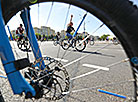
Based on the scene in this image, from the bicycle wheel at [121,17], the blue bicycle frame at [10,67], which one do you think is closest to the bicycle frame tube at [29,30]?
the blue bicycle frame at [10,67]

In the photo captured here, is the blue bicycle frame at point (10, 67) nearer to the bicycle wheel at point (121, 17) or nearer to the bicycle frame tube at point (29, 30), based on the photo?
the bicycle frame tube at point (29, 30)

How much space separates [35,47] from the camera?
44.7 inches

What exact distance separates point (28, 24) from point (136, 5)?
0.98 metres

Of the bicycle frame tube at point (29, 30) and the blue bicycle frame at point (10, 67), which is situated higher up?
the bicycle frame tube at point (29, 30)

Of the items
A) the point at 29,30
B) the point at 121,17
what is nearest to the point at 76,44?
the point at 29,30

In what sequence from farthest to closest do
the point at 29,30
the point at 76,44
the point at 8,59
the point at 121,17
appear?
the point at 76,44 → the point at 29,30 → the point at 8,59 → the point at 121,17

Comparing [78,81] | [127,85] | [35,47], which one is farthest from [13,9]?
[127,85]

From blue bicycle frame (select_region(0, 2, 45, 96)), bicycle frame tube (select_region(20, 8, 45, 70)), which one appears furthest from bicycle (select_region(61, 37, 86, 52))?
blue bicycle frame (select_region(0, 2, 45, 96))

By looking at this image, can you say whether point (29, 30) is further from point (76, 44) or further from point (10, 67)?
point (76, 44)

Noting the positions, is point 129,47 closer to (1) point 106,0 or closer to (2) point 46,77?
(1) point 106,0

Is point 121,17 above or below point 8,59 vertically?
above

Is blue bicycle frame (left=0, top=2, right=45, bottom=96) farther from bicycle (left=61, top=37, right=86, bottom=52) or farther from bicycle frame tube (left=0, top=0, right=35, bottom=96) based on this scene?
bicycle (left=61, top=37, right=86, bottom=52)

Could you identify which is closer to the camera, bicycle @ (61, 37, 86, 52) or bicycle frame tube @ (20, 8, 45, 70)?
bicycle frame tube @ (20, 8, 45, 70)

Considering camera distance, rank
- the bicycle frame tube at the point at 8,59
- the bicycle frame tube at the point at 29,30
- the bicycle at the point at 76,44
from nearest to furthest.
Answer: the bicycle frame tube at the point at 8,59 → the bicycle frame tube at the point at 29,30 → the bicycle at the point at 76,44
